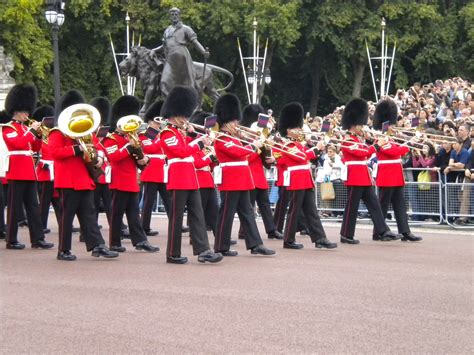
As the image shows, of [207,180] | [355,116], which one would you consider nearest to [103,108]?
[207,180]

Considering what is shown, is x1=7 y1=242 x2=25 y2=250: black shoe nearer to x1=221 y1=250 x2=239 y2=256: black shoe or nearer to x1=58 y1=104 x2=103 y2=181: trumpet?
x1=58 y1=104 x2=103 y2=181: trumpet

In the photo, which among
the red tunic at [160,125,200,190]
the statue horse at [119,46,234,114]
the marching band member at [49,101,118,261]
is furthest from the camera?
the statue horse at [119,46,234,114]

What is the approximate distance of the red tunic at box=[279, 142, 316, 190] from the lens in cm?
1283

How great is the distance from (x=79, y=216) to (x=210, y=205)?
2.79m

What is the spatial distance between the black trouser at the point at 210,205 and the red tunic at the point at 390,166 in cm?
198

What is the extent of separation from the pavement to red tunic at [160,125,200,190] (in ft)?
2.55

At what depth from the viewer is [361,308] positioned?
8258 millimetres

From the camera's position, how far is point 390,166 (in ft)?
45.9

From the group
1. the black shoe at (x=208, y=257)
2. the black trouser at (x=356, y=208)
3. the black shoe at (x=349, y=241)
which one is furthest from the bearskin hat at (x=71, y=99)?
the black shoe at (x=349, y=241)

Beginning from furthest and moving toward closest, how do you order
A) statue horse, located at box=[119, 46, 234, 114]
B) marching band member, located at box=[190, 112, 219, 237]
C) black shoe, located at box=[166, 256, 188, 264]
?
statue horse, located at box=[119, 46, 234, 114], marching band member, located at box=[190, 112, 219, 237], black shoe, located at box=[166, 256, 188, 264]

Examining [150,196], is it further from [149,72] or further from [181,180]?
[149,72]

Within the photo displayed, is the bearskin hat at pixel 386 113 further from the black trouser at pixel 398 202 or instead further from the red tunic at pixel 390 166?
the black trouser at pixel 398 202

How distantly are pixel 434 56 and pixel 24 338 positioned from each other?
35255mm

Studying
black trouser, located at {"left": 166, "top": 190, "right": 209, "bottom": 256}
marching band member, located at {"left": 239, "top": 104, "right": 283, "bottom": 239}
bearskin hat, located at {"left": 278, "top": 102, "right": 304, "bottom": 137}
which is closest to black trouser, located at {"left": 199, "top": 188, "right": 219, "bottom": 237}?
marching band member, located at {"left": 239, "top": 104, "right": 283, "bottom": 239}
